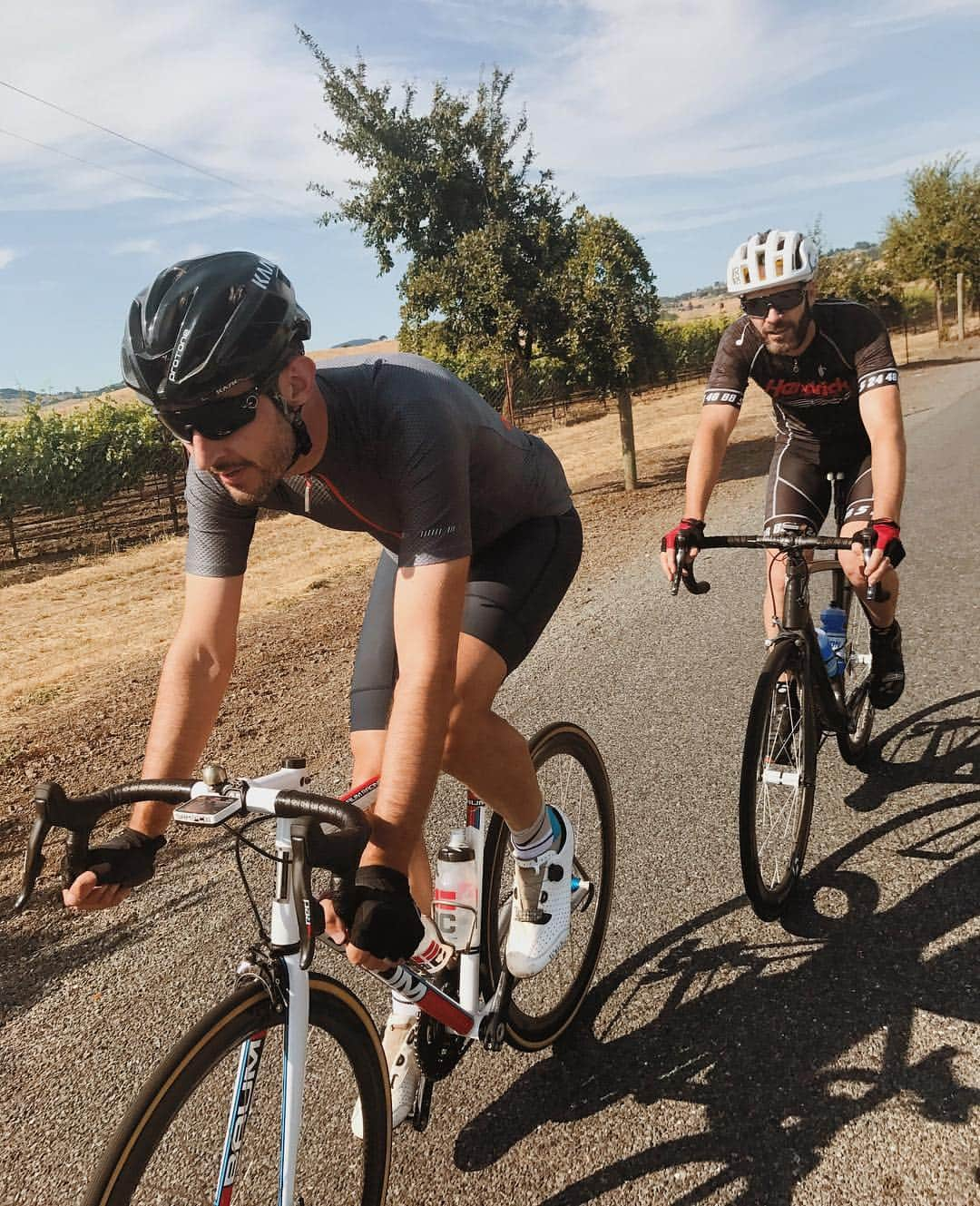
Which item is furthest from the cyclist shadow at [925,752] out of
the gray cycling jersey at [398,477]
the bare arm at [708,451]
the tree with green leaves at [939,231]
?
the tree with green leaves at [939,231]

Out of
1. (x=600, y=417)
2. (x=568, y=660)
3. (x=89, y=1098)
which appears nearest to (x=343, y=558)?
(x=568, y=660)

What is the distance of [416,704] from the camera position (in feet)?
5.70

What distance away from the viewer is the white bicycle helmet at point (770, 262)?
3.42m

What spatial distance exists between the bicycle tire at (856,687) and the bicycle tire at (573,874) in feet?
4.41

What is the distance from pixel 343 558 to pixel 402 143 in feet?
23.0

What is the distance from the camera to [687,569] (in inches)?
137

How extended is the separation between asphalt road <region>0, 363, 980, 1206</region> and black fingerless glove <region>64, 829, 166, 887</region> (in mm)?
657

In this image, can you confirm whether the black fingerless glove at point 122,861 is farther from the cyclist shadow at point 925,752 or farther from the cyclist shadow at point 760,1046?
the cyclist shadow at point 925,752

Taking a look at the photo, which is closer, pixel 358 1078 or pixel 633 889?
pixel 358 1078

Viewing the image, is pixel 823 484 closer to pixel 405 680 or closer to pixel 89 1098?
pixel 405 680

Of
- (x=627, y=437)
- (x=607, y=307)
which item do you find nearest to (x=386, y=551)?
(x=607, y=307)

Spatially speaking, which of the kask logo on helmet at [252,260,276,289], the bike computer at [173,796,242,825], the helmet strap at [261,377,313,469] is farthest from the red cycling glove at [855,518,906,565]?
the bike computer at [173,796,242,825]

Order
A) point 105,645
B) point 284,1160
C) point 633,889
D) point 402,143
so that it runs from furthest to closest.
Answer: point 402,143 → point 105,645 → point 633,889 → point 284,1160

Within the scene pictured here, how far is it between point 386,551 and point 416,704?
97 cm
